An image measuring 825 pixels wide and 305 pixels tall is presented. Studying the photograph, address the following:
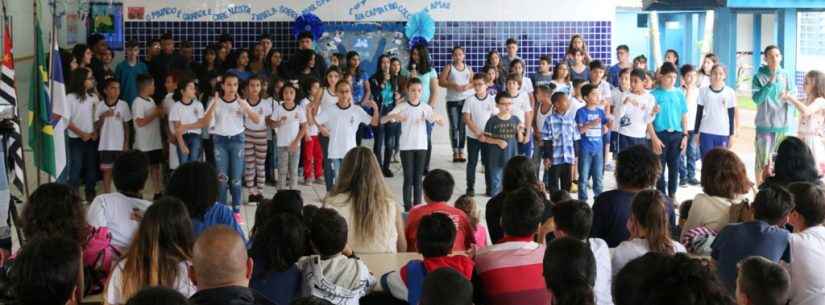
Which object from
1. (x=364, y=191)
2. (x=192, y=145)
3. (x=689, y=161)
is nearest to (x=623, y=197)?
(x=364, y=191)

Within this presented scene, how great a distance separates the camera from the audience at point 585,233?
454cm

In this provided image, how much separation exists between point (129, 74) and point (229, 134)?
2.85 meters

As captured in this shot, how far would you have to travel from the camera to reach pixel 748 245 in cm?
478

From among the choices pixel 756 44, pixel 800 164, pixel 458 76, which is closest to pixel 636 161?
pixel 800 164

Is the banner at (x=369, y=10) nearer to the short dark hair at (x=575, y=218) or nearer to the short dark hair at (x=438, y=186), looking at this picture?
the short dark hair at (x=438, y=186)

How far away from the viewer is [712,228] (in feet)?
18.1

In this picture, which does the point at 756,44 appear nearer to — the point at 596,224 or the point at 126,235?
the point at 596,224

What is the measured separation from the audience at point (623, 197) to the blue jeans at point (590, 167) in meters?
3.98

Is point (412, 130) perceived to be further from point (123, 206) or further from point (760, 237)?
point (760, 237)

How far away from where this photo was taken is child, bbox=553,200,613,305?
14.9 feet

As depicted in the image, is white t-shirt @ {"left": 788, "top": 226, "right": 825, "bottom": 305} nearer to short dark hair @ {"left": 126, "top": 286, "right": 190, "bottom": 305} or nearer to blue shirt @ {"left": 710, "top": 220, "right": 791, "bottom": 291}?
blue shirt @ {"left": 710, "top": 220, "right": 791, "bottom": 291}

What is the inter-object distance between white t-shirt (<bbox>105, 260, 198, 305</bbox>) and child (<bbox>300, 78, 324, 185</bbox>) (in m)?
6.40

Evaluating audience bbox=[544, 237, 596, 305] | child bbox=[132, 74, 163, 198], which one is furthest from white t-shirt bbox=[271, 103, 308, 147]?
audience bbox=[544, 237, 596, 305]

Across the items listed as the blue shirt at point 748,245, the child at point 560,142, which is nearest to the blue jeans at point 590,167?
the child at point 560,142
